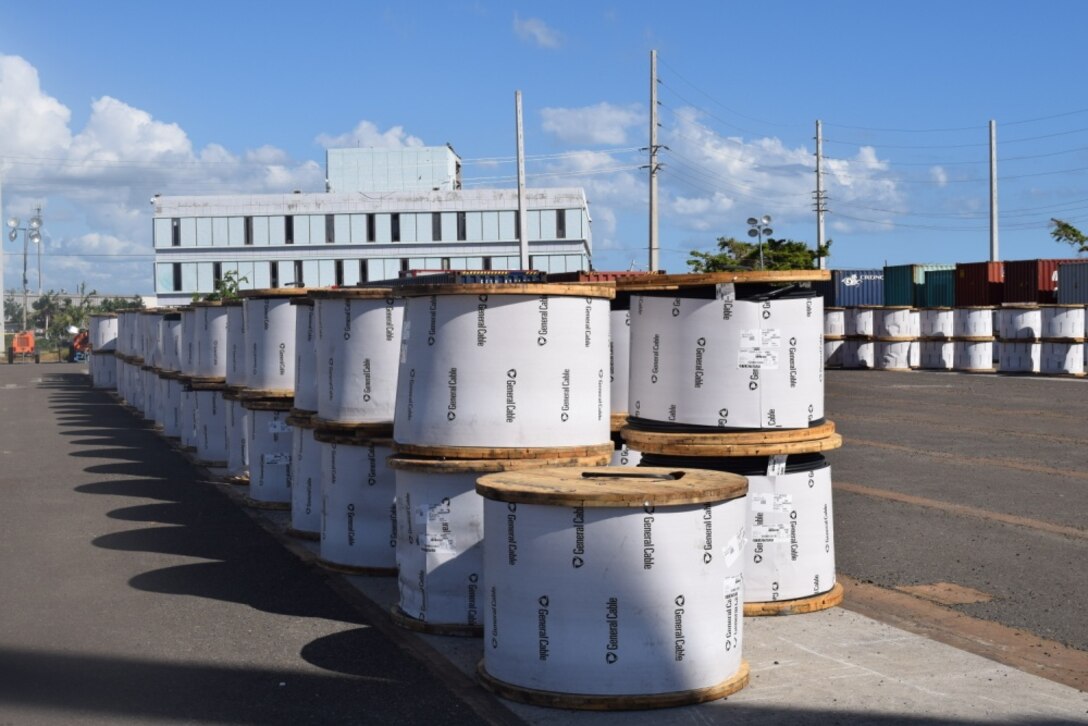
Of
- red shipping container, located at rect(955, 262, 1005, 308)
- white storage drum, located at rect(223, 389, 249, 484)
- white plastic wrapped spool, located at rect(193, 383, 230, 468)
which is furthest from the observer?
red shipping container, located at rect(955, 262, 1005, 308)

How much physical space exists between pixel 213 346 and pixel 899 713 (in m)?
15.1

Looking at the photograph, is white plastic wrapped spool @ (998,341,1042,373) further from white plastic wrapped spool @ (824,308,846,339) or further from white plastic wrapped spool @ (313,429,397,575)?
white plastic wrapped spool @ (313,429,397,575)

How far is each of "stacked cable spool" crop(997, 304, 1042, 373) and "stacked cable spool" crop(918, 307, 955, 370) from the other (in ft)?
9.58

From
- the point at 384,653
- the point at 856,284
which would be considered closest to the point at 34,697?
the point at 384,653

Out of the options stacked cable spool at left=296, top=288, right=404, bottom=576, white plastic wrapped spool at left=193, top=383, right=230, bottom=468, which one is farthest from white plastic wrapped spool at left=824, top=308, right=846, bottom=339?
stacked cable spool at left=296, top=288, right=404, bottom=576

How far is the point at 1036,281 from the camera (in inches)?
Result: 1794

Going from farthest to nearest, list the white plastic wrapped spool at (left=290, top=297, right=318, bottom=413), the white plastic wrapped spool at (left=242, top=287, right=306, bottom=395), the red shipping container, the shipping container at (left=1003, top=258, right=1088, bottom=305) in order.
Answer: the red shipping container → the shipping container at (left=1003, top=258, right=1088, bottom=305) → the white plastic wrapped spool at (left=242, top=287, right=306, bottom=395) → the white plastic wrapped spool at (left=290, top=297, right=318, bottom=413)

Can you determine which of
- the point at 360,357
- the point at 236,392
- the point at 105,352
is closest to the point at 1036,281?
the point at 105,352

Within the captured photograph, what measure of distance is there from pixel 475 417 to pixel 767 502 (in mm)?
2177

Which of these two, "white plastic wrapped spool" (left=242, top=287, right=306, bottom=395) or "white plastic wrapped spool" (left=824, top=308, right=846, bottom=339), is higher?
"white plastic wrapped spool" (left=824, top=308, right=846, bottom=339)

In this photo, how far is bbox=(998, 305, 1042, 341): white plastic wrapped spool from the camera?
37.3 m

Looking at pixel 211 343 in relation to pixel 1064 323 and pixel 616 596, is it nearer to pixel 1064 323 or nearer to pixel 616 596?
pixel 616 596

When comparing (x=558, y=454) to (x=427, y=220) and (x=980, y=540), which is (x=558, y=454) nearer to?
(x=980, y=540)

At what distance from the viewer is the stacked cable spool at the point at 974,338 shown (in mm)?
39656
